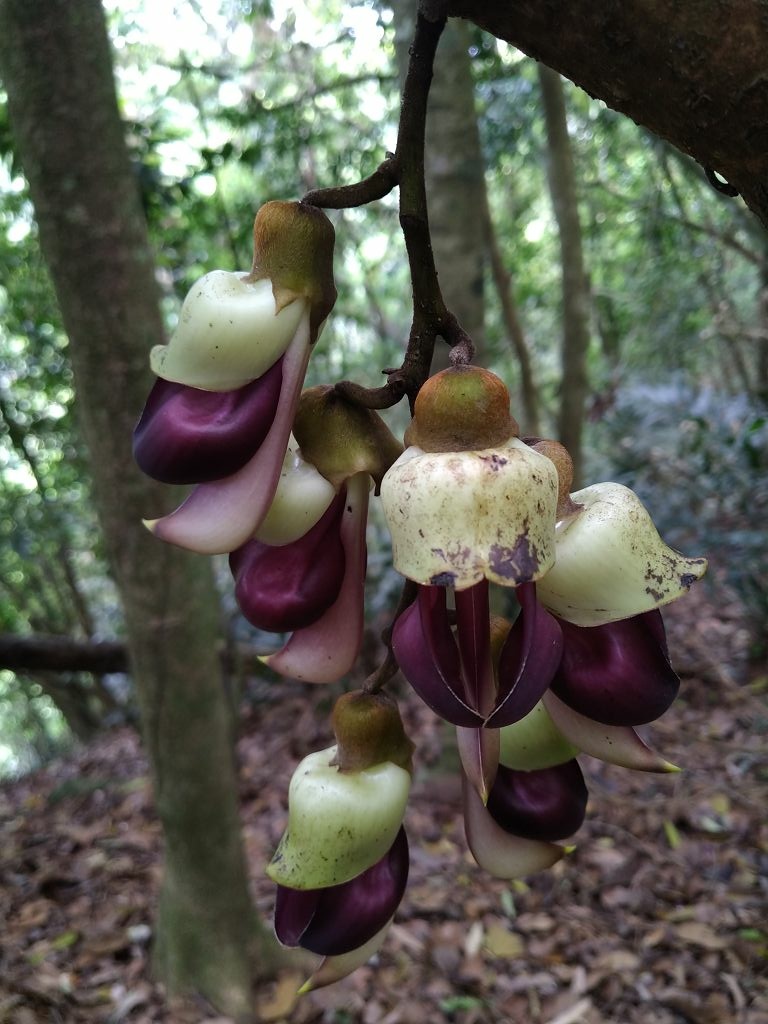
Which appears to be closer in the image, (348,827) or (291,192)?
(348,827)

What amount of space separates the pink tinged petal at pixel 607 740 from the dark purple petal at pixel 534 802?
2.0 inches

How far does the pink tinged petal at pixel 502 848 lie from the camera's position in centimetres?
58

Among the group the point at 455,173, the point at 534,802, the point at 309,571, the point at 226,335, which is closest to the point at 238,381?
the point at 226,335

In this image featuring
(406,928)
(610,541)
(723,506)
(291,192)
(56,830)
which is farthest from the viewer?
(291,192)

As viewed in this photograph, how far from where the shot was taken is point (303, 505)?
0.52 m

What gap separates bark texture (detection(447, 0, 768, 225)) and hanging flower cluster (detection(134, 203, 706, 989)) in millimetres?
175

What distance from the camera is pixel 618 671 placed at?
49 cm

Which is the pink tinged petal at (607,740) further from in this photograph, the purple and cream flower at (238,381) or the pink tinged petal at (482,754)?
the purple and cream flower at (238,381)

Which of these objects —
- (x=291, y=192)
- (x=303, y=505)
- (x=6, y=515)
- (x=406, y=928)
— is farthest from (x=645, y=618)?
(x=6, y=515)

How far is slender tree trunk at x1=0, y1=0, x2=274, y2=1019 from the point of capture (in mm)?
1542

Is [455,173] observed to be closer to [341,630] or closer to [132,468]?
[132,468]

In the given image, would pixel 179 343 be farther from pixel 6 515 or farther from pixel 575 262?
pixel 6 515

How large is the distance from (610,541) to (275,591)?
0.22 meters

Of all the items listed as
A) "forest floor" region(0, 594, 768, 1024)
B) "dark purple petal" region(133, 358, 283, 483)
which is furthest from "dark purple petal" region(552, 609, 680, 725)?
"forest floor" region(0, 594, 768, 1024)
